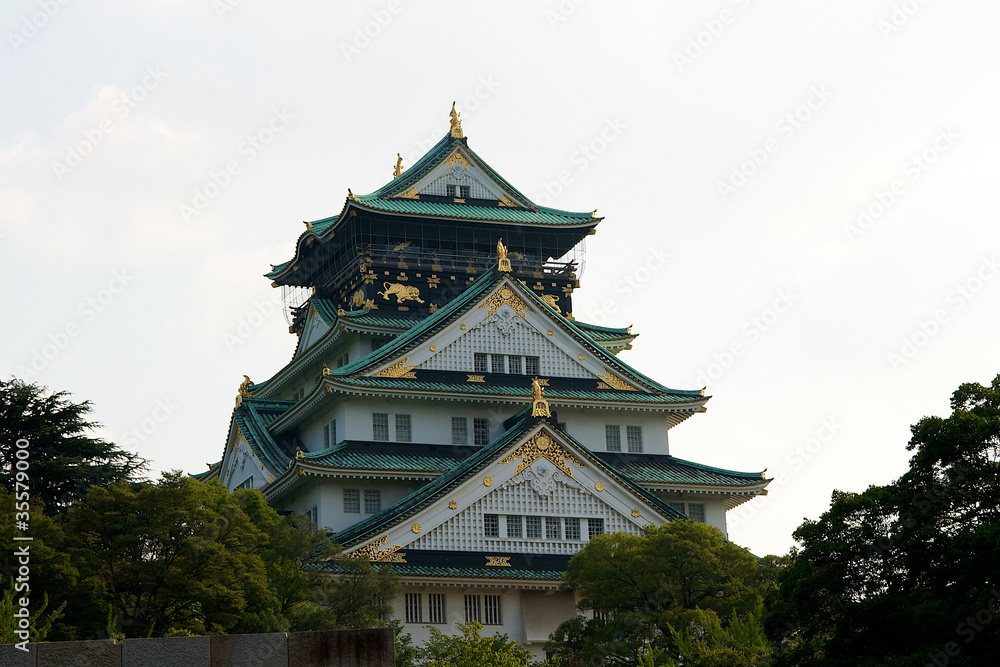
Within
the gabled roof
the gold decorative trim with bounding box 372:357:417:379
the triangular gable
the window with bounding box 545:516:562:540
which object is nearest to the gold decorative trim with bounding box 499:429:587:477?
the triangular gable

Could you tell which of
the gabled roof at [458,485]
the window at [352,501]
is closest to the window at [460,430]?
the gabled roof at [458,485]

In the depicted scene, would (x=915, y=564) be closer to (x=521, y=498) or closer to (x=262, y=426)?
(x=521, y=498)

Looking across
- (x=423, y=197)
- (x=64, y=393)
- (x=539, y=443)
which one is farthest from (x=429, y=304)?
(x=64, y=393)

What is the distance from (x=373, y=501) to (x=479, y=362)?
6.56 m

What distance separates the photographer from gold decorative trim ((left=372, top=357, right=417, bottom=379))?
1965 inches

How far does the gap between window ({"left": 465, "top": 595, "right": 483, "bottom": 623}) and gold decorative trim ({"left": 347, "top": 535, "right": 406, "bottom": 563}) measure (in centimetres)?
267

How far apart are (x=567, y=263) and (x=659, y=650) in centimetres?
2539

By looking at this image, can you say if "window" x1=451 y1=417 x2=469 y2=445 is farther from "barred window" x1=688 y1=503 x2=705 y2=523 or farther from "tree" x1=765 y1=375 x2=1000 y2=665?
"tree" x1=765 y1=375 x2=1000 y2=665

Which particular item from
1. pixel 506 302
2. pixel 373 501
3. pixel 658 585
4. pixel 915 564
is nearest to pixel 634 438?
pixel 506 302

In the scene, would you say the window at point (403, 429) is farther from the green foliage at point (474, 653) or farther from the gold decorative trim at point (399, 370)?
the green foliage at point (474, 653)

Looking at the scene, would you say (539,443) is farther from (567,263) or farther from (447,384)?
(567,263)

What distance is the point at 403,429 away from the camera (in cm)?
5069

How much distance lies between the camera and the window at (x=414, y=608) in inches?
1740

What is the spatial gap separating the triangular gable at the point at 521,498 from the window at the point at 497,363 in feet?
19.4
